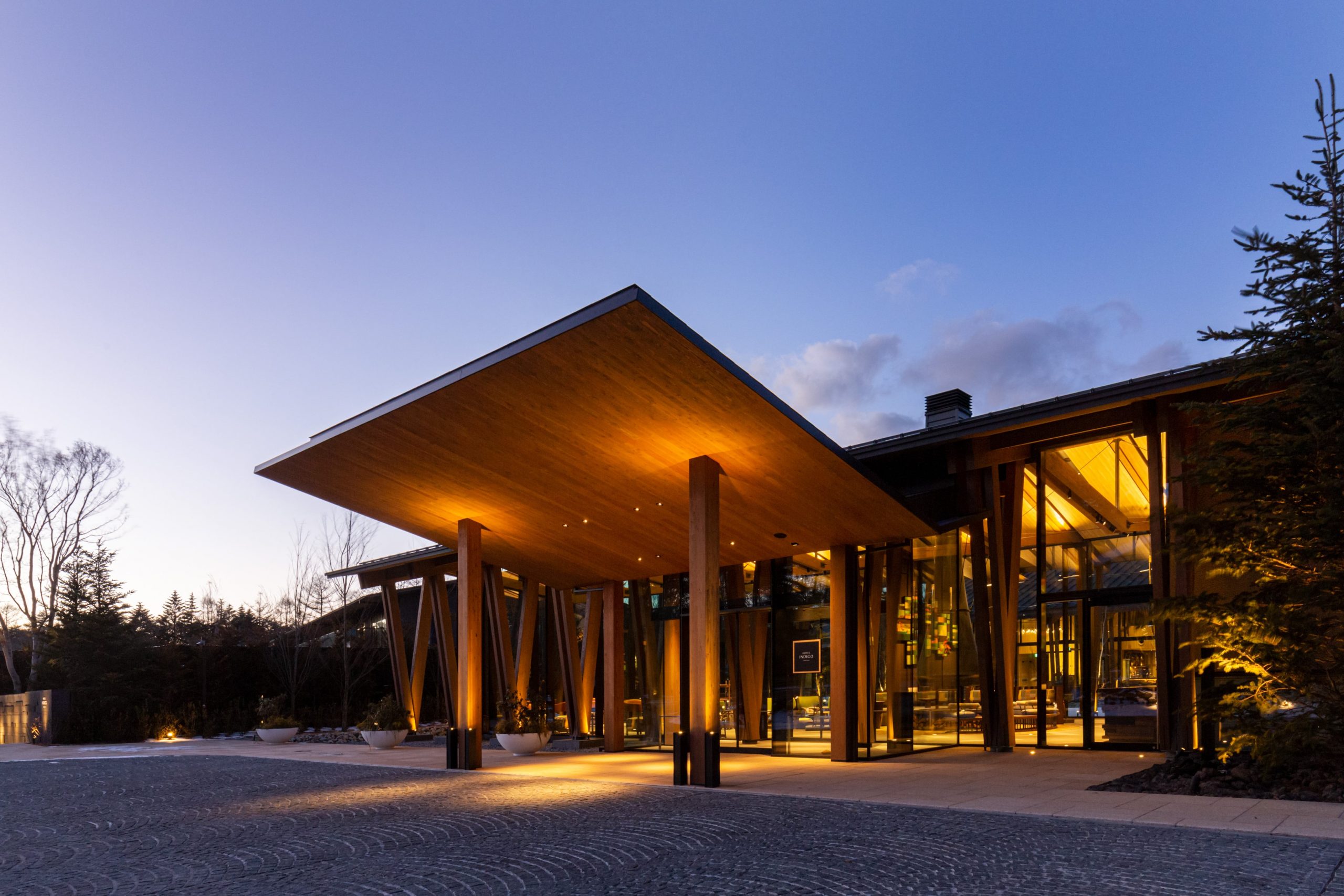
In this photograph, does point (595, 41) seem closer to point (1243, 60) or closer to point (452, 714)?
point (452, 714)

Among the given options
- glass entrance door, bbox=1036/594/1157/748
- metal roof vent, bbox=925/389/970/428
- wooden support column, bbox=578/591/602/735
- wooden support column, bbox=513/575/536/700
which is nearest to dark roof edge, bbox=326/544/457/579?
wooden support column, bbox=513/575/536/700

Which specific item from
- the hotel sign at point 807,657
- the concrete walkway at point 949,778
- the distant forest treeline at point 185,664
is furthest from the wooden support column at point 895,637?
the distant forest treeline at point 185,664

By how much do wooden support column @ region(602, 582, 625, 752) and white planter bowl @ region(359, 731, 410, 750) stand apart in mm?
4986

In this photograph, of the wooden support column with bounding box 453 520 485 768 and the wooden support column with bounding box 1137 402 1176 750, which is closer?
the wooden support column with bounding box 1137 402 1176 750

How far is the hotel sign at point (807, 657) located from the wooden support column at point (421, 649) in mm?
12742

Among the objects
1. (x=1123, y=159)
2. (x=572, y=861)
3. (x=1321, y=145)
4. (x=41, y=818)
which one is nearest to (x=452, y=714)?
(x=41, y=818)

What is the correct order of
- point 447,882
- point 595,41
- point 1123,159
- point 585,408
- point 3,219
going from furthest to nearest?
point 1123,159
point 3,219
point 595,41
point 585,408
point 447,882

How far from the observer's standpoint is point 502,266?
63156 millimetres

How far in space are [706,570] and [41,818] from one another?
24.9ft

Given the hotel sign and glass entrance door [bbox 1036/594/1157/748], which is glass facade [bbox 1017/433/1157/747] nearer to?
glass entrance door [bbox 1036/594/1157/748]

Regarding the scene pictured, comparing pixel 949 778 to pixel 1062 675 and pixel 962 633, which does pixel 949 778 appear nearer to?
pixel 962 633

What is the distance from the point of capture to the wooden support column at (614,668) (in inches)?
692

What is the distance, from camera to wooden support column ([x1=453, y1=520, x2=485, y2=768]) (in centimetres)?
1470

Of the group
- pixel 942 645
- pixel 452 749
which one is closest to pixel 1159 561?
pixel 942 645
